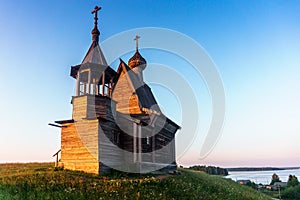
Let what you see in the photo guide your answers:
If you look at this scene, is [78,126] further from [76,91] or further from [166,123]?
[166,123]

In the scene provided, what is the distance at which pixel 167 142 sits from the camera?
84.5ft

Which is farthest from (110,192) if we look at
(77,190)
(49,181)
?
(49,181)

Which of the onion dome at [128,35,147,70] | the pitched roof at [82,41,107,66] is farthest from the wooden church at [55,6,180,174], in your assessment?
the onion dome at [128,35,147,70]

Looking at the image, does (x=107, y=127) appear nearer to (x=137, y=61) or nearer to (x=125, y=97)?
(x=125, y=97)

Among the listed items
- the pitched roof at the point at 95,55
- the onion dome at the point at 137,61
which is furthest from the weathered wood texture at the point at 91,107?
the onion dome at the point at 137,61

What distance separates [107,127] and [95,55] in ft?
18.2

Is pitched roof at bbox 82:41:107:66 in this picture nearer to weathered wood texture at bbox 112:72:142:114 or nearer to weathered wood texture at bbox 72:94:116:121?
weathered wood texture at bbox 72:94:116:121

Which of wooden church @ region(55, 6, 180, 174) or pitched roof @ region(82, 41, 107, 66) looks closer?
wooden church @ region(55, 6, 180, 174)

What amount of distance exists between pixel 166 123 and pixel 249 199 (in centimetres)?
968

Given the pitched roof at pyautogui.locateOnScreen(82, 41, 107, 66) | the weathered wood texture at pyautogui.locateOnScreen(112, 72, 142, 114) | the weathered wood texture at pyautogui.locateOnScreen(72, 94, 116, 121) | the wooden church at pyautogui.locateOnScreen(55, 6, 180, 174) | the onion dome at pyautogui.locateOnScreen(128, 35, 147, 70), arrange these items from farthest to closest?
the onion dome at pyautogui.locateOnScreen(128, 35, 147, 70) < the weathered wood texture at pyautogui.locateOnScreen(112, 72, 142, 114) < the pitched roof at pyautogui.locateOnScreen(82, 41, 107, 66) < the weathered wood texture at pyautogui.locateOnScreen(72, 94, 116, 121) < the wooden church at pyautogui.locateOnScreen(55, 6, 180, 174)

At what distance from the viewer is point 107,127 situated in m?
18.2

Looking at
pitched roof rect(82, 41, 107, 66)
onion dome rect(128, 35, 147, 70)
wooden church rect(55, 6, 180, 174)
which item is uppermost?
onion dome rect(128, 35, 147, 70)

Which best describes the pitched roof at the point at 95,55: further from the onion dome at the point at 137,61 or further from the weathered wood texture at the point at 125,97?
the onion dome at the point at 137,61

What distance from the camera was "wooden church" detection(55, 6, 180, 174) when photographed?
1723 centimetres
